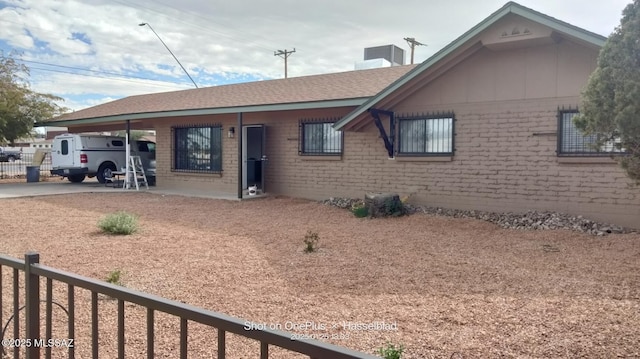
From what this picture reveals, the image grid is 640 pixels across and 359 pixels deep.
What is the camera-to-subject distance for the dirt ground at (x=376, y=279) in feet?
12.9

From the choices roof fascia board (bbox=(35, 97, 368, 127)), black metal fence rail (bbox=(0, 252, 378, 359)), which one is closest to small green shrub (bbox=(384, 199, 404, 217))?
roof fascia board (bbox=(35, 97, 368, 127))

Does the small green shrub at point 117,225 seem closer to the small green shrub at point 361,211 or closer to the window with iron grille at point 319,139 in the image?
the small green shrub at point 361,211

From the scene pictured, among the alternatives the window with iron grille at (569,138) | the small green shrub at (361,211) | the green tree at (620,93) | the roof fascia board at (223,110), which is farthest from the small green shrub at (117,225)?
the window with iron grille at (569,138)

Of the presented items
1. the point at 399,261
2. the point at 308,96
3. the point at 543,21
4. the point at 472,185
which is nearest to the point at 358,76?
the point at 308,96

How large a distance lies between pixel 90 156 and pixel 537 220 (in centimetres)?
1612

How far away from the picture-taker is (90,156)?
61.4 feet

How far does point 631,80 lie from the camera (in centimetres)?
511

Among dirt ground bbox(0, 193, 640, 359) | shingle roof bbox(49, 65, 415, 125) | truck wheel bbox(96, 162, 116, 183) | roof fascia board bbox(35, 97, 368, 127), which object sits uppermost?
shingle roof bbox(49, 65, 415, 125)

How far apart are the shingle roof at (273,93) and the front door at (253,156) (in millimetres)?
1155

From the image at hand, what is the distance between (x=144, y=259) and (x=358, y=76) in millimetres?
10117

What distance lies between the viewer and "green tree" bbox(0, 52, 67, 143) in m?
21.8

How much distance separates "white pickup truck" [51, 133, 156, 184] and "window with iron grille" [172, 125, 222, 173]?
9.22 feet

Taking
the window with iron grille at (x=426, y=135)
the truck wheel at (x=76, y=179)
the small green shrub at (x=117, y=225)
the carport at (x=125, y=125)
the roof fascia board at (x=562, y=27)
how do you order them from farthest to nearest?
the truck wheel at (x=76, y=179) < the carport at (x=125, y=125) < the window with iron grille at (x=426, y=135) < the small green shrub at (x=117, y=225) < the roof fascia board at (x=562, y=27)

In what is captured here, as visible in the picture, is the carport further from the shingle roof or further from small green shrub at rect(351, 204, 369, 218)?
small green shrub at rect(351, 204, 369, 218)
